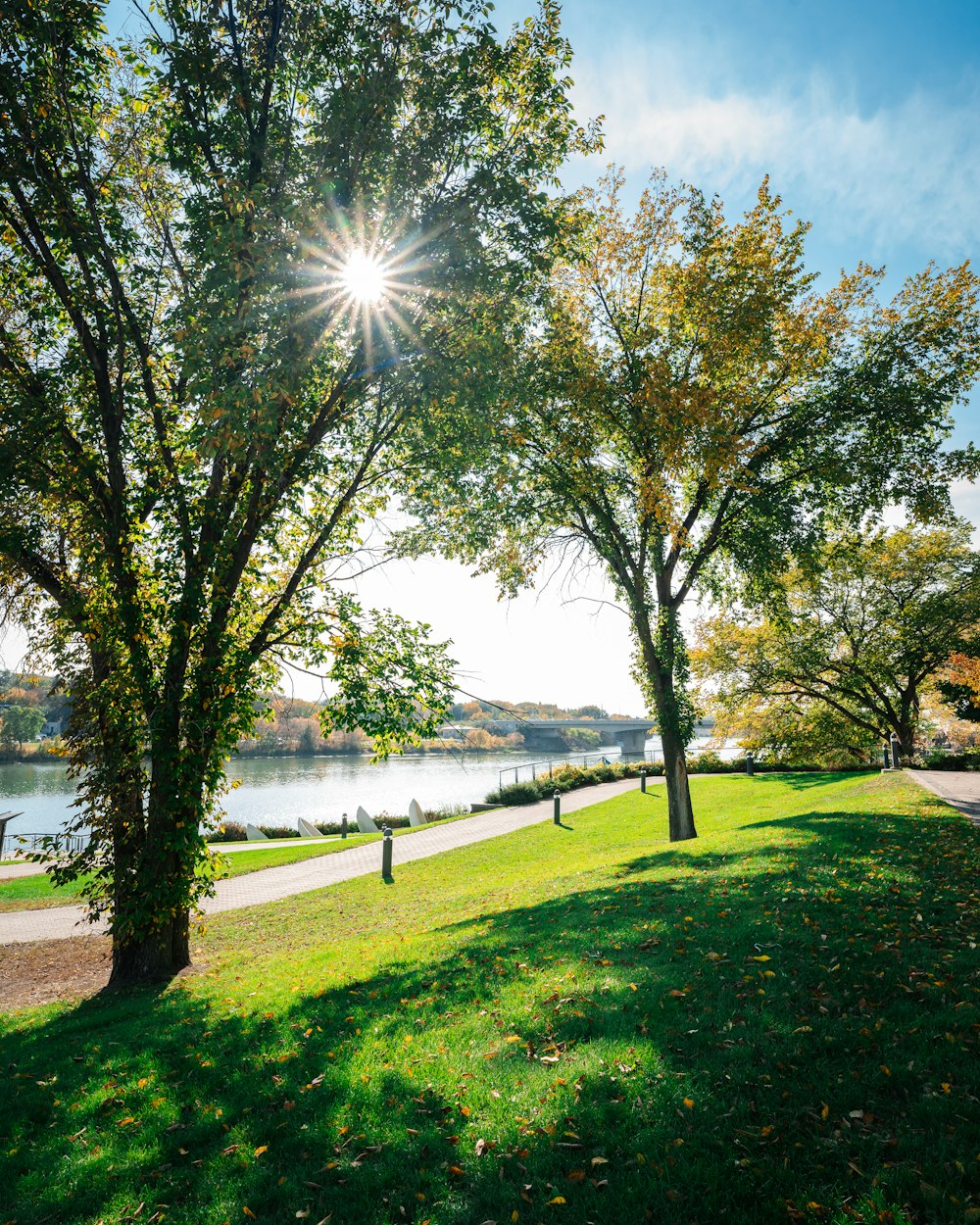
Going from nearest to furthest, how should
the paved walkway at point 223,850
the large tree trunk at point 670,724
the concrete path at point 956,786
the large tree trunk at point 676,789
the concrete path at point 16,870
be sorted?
the concrete path at point 956,786 → the large tree trunk at point 670,724 → the large tree trunk at point 676,789 → the concrete path at point 16,870 → the paved walkway at point 223,850

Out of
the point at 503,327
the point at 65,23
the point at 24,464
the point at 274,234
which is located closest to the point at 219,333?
the point at 274,234

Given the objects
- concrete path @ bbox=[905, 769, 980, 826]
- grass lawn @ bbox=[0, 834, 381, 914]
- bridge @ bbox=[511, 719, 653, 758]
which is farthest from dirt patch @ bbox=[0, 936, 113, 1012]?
bridge @ bbox=[511, 719, 653, 758]

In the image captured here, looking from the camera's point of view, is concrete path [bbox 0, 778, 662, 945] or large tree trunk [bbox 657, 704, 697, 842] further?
large tree trunk [bbox 657, 704, 697, 842]

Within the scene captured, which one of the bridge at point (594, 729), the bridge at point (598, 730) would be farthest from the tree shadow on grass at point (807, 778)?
the bridge at point (594, 729)

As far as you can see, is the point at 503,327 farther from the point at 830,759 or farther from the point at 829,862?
the point at 830,759

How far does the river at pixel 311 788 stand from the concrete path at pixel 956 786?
46.1 ft

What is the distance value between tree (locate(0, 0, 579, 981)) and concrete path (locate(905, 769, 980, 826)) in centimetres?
1079

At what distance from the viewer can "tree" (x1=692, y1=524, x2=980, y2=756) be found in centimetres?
2428

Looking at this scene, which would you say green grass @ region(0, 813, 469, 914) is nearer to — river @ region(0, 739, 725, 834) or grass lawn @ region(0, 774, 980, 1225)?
river @ region(0, 739, 725, 834)

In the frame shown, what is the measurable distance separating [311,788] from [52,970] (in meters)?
35.9

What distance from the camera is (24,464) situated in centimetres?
725

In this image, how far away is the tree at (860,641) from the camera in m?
24.3

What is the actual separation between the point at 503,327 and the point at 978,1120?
10.7 metres

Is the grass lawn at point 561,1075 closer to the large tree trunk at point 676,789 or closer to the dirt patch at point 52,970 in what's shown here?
the dirt patch at point 52,970
